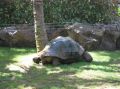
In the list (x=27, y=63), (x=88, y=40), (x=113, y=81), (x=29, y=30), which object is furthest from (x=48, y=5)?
(x=113, y=81)

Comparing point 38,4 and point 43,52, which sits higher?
point 38,4

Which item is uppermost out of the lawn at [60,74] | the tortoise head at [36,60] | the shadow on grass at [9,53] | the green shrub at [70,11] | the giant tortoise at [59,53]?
the green shrub at [70,11]

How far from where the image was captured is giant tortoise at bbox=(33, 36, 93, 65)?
9055 millimetres

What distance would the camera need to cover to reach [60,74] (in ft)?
26.8

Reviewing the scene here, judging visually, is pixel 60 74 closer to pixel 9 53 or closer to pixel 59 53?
pixel 59 53

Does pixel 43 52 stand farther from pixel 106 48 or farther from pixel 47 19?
pixel 47 19

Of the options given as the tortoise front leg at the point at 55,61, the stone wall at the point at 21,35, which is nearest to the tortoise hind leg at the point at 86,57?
the tortoise front leg at the point at 55,61

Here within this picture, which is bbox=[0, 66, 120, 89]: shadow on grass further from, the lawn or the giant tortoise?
the giant tortoise

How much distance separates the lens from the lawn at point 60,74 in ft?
23.8

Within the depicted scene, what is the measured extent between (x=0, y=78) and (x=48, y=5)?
5881 millimetres

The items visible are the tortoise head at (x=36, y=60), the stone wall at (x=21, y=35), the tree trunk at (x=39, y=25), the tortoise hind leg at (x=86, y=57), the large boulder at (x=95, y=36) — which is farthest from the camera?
the stone wall at (x=21, y=35)

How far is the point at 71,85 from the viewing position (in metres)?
7.23

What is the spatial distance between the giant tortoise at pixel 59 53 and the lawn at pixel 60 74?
186mm

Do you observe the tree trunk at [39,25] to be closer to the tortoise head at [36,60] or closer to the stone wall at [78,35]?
the tortoise head at [36,60]
